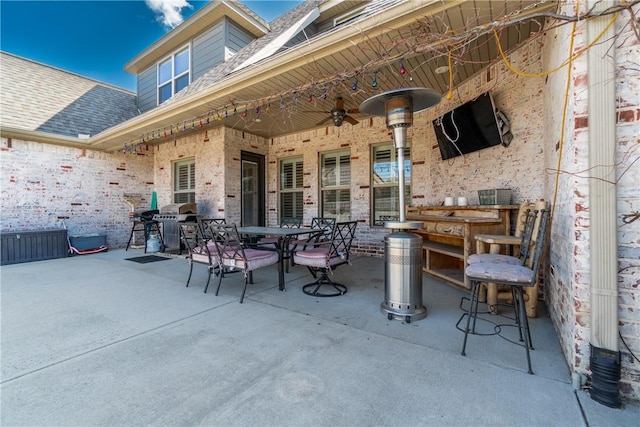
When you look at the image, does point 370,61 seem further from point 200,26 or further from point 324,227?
point 200,26

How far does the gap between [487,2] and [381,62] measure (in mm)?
1026

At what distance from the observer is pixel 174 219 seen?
A: 20.1 feet

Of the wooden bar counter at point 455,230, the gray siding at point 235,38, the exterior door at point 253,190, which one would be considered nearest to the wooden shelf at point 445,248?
the wooden bar counter at point 455,230

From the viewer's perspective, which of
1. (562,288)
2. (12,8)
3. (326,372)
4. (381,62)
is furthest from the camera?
(12,8)

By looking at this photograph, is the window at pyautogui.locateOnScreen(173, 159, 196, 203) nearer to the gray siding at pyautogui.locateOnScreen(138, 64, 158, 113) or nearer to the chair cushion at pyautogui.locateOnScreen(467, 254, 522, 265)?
the gray siding at pyautogui.locateOnScreen(138, 64, 158, 113)

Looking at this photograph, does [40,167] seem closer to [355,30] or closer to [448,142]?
[355,30]

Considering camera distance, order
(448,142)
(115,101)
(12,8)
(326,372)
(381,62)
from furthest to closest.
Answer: (115,101) → (12,8) → (448,142) → (381,62) → (326,372)

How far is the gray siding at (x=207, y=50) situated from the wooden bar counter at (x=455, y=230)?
548 cm

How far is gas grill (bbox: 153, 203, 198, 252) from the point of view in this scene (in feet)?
20.0

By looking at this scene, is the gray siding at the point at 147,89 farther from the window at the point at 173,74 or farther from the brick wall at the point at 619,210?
the brick wall at the point at 619,210

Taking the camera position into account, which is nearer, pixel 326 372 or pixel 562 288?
pixel 326 372

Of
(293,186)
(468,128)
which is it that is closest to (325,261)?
(468,128)

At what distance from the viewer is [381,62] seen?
306 centimetres

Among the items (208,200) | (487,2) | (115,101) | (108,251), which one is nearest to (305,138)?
(208,200)
